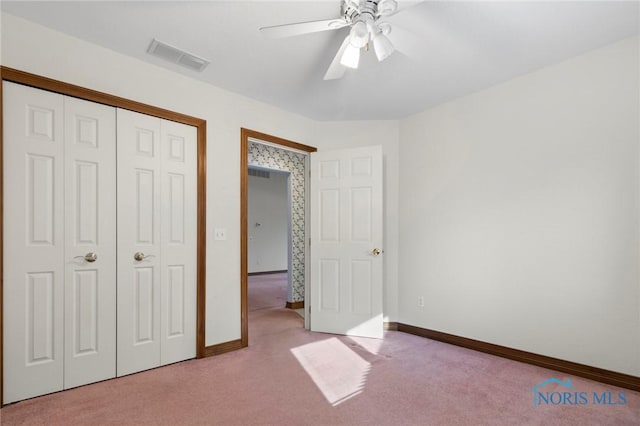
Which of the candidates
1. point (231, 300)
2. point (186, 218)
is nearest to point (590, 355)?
point (231, 300)

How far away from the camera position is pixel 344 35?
230 cm

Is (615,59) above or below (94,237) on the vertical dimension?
above

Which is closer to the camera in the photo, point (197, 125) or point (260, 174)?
point (197, 125)

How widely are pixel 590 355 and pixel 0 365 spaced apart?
4.13 metres

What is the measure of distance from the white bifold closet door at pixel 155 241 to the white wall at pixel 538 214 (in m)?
2.46

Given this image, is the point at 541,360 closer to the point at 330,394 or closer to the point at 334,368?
the point at 334,368

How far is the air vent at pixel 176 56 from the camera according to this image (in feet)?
8.12

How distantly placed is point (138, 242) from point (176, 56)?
153 cm

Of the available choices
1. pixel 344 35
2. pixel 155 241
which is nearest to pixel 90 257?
pixel 155 241

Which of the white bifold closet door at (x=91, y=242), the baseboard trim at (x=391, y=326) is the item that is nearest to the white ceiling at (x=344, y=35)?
the white bifold closet door at (x=91, y=242)

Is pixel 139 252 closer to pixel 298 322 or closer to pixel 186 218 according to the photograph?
pixel 186 218

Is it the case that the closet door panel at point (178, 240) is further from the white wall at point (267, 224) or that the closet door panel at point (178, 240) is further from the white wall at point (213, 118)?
the white wall at point (267, 224)

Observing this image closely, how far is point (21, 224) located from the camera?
217cm

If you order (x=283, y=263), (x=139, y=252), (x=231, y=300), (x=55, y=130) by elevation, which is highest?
(x=55, y=130)
